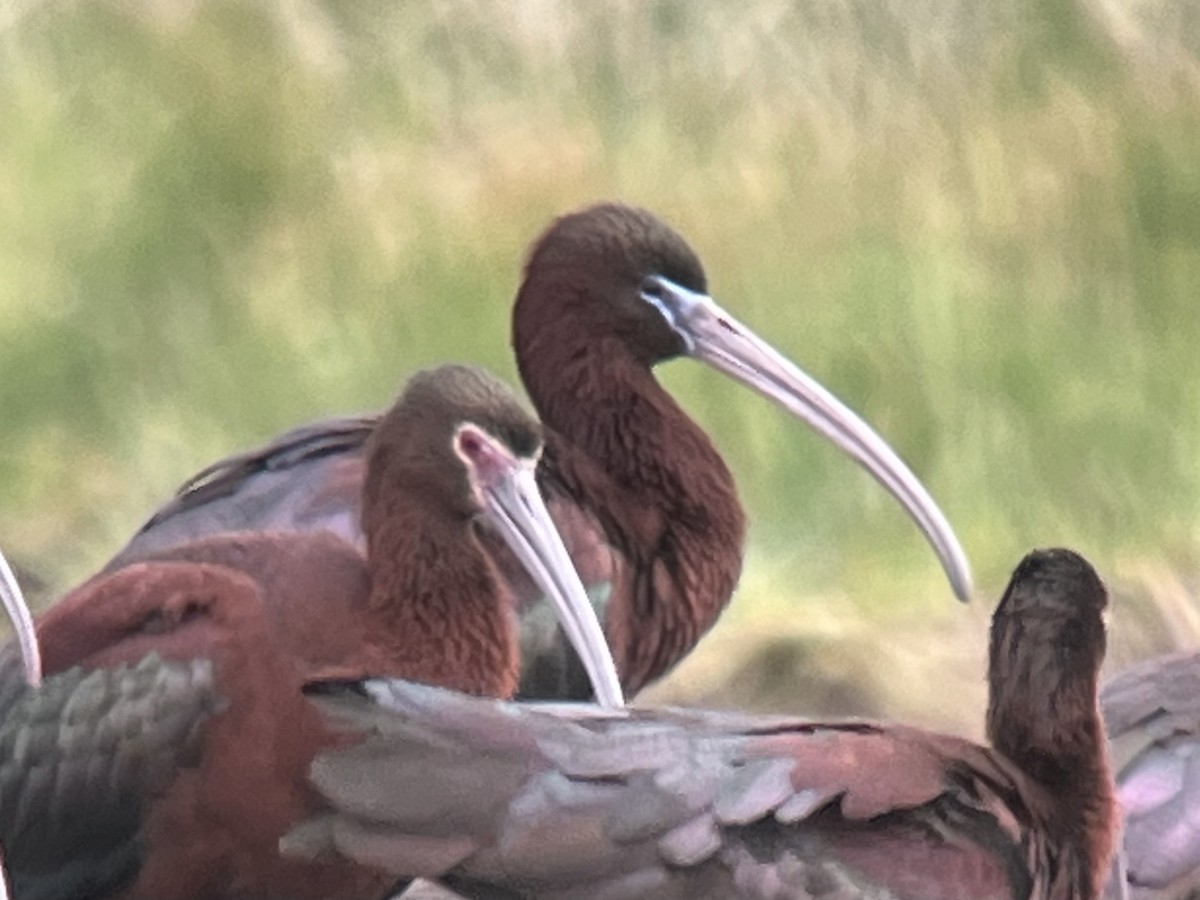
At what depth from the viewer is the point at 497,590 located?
223cm

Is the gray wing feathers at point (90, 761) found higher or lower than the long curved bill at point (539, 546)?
lower

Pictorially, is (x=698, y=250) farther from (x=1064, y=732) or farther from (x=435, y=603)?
(x=1064, y=732)

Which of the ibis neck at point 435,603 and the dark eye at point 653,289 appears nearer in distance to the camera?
the ibis neck at point 435,603

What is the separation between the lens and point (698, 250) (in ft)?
11.2

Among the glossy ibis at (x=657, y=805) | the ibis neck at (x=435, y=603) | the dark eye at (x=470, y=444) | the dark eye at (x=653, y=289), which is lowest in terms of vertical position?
the glossy ibis at (x=657, y=805)

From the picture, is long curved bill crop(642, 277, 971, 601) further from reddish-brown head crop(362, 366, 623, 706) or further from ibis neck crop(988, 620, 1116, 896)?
reddish-brown head crop(362, 366, 623, 706)

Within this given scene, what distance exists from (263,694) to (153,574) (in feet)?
0.53

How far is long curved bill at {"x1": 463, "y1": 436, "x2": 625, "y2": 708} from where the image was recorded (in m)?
2.20

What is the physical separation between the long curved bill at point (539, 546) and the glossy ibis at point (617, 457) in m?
0.21

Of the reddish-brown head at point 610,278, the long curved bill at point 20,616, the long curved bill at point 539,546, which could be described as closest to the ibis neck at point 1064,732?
the long curved bill at point 539,546

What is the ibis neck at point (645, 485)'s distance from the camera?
254 cm

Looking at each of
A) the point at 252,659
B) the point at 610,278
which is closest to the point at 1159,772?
the point at 610,278

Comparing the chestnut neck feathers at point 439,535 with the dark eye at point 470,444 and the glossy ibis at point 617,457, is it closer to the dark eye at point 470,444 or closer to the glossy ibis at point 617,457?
the dark eye at point 470,444

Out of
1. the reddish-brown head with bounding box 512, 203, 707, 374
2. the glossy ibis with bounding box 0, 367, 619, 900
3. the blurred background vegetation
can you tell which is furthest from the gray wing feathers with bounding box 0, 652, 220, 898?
the blurred background vegetation
